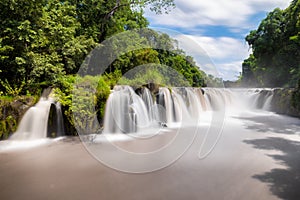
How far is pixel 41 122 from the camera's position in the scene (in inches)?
237

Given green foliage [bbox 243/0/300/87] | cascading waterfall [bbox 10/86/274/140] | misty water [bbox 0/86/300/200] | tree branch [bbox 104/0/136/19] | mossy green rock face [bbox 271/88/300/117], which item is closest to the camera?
misty water [bbox 0/86/300/200]

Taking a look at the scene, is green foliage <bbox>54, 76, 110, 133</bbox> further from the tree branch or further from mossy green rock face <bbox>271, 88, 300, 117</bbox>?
mossy green rock face <bbox>271, 88, 300, 117</bbox>

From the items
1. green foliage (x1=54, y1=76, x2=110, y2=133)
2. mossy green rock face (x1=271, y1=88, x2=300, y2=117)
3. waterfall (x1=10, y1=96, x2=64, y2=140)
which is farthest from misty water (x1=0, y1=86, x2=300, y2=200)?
mossy green rock face (x1=271, y1=88, x2=300, y2=117)

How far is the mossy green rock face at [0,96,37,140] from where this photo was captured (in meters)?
5.59

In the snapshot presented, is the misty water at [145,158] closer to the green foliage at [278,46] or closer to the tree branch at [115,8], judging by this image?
the tree branch at [115,8]

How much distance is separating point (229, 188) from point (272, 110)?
1439 cm

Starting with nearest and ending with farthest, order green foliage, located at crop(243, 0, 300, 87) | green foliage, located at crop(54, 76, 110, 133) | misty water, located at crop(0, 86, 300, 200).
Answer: misty water, located at crop(0, 86, 300, 200) → green foliage, located at crop(54, 76, 110, 133) → green foliage, located at crop(243, 0, 300, 87)

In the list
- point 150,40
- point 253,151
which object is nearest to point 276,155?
point 253,151

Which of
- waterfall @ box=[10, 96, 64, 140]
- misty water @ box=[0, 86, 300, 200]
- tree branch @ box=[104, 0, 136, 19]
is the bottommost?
misty water @ box=[0, 86, 300, 200]

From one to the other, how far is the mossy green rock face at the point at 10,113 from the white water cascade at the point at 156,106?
2505mm

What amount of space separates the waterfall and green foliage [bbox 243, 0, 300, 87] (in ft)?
70.3

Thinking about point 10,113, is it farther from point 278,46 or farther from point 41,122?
point 278,46

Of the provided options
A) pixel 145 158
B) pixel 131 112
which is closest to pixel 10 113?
pixel 131 112

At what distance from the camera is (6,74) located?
7.28 m
